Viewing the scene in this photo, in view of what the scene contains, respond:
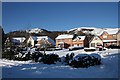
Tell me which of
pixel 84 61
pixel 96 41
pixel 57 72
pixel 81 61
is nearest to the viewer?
pixel 57 72

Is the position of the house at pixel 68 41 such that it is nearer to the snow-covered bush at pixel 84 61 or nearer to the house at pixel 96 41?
the house at pixel 96 41

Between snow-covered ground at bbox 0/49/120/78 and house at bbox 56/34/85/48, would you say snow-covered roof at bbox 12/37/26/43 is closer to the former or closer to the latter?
house at bbox 56/34/85/48

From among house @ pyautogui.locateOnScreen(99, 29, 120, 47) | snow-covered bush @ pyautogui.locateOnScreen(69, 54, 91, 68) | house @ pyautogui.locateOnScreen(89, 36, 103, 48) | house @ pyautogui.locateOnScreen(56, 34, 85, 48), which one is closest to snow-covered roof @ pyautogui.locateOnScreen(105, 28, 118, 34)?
house @ pyautogui.locateOnScreen(99, 29, 120, 47)

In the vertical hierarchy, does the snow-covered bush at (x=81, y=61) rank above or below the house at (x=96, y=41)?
below

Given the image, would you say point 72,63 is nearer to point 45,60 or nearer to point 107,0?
point 45,60

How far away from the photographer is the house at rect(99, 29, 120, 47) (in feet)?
118

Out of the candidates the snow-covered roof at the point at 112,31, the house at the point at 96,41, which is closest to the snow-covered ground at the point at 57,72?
the house at the point at 96,41

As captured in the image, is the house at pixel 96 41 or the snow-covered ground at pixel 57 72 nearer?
the snow-covered ground at pixel 57 72

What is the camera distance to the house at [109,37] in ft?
118

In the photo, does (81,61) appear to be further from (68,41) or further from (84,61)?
(68,41)

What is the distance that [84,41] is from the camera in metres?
38.3

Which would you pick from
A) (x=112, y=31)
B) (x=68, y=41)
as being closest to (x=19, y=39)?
(x=68, y=41)

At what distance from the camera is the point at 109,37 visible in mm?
36875

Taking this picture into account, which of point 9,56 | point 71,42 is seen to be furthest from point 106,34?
point 9,56
